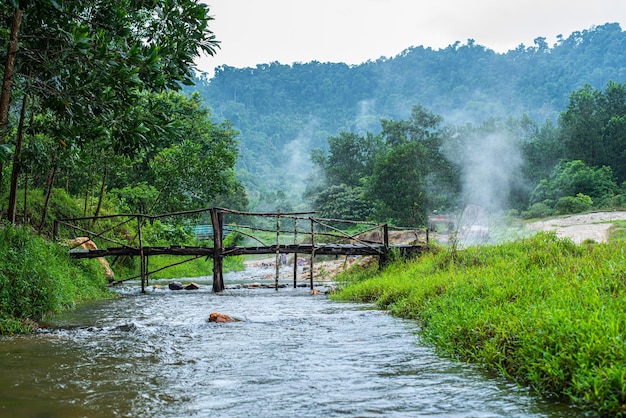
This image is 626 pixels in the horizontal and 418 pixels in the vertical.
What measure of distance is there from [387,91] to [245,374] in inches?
5581

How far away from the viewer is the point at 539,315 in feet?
16.6

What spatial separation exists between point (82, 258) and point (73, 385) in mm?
11490

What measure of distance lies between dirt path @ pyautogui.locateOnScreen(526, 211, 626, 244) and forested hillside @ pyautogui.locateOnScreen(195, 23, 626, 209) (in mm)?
63346

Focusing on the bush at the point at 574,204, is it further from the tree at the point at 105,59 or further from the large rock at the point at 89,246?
the tree at the point at 105,59

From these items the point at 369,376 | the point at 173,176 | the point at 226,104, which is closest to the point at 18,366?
the point at 369,376

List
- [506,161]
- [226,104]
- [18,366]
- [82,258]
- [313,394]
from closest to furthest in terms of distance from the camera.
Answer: [313,394], [18,366], [82,258], [506,161], [226,104]

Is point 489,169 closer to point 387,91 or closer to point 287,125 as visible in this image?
point 287,125

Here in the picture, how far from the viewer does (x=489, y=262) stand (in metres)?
10.2

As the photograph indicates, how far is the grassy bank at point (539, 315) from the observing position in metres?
3.89

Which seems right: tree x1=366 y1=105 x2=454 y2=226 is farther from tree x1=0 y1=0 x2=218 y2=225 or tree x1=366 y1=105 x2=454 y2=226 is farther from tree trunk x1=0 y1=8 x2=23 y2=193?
tree trunk x1=0 y1=8 x2=23 y2=193

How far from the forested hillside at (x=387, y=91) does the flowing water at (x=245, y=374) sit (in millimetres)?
84403

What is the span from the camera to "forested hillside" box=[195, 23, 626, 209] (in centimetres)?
10750

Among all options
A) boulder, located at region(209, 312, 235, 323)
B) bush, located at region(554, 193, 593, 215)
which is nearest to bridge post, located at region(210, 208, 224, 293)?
boulder, located at region(209, 312, 235, 323)

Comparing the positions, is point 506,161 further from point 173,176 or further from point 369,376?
point 369,376
